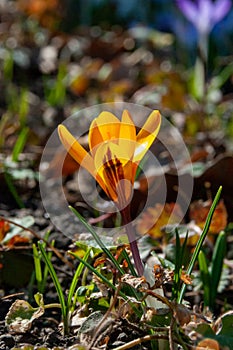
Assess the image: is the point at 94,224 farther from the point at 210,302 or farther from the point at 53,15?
the point at 53,15

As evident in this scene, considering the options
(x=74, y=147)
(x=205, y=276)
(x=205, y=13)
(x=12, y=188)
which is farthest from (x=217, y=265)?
(x=205, y=13)

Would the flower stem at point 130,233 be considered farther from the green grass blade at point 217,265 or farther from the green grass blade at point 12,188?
the green grass blade at point 12,188

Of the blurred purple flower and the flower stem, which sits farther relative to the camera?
the blurred purple flower

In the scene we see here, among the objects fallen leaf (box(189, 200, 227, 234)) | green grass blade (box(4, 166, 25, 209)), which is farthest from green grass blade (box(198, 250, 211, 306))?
green grass blade (box(4, 166, 25, 209))

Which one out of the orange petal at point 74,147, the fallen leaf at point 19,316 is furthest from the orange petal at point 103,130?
the fallen leaf at point 19,316

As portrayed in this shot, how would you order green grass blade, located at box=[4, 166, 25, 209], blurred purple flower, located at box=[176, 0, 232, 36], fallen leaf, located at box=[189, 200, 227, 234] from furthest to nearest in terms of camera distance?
blurred purple flower, located at box=[176, 0, 232, 36], green grass blade, located at box=[4, 166, 25, 209], fallen leaf, located at box=[189, 200, 227, 234]

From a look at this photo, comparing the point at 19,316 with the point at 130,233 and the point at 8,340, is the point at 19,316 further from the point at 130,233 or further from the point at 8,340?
the point at 130,233

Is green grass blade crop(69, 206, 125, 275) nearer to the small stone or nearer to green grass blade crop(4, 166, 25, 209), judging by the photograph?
the small stone

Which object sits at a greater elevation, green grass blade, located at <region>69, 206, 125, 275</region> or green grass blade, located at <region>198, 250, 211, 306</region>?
green grass blade, located at <region>69, 206, 125, 275</region>
